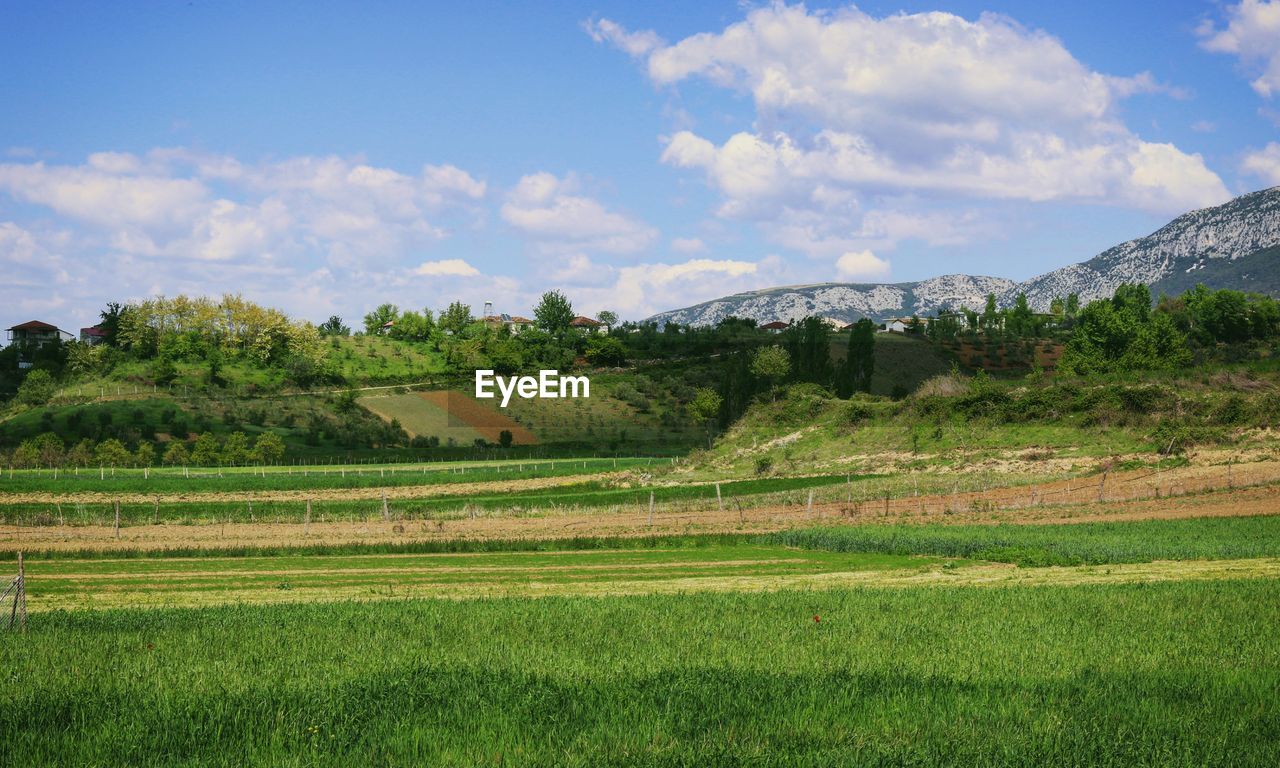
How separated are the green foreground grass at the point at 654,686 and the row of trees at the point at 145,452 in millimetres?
85214

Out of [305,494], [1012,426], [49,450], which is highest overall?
[1012,426]

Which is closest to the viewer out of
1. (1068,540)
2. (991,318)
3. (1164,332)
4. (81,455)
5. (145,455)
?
(1068,540)

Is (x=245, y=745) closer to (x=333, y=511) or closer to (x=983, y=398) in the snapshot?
(x=333, y=511)

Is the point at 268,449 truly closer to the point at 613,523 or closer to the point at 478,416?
the point at 478,416

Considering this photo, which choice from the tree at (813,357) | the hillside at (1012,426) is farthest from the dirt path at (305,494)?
the tree at (813,357)

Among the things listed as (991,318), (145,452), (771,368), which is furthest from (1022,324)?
(145,452)

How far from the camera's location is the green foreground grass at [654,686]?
10.3 meters

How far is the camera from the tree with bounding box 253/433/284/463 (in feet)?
337

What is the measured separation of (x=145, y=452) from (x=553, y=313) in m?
83.0

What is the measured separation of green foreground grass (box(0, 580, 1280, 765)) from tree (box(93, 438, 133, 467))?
84554 millimetres

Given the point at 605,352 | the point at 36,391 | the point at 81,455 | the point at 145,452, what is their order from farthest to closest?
the point at 605,352 < the point at 36,391 < the point at 145,452 < the point at 81,455

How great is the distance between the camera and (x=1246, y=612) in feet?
61.8

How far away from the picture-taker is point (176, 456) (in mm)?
101500

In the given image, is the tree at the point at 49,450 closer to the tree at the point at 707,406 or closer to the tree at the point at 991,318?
the tree at the point at 707,406
